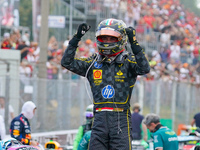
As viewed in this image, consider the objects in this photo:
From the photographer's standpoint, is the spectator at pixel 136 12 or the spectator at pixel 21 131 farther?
the spectator at pixel 136 12

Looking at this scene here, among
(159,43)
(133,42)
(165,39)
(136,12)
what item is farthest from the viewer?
(165,39)

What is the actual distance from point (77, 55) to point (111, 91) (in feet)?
40.7

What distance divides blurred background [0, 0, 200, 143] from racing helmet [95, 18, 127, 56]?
18.6 inches

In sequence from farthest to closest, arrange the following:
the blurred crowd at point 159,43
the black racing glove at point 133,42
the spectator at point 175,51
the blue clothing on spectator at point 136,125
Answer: the spectator at point 175,51
the blurred crowd at point 159,43
the blue clothing on spectator at point 136,125
the black racing glove at point 133,42

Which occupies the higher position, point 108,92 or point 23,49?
point 23,49

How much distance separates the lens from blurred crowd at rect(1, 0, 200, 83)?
1655cm

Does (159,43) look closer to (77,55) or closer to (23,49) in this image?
(77,55)

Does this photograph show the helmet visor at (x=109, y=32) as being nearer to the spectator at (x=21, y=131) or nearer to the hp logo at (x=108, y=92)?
the hp logo at (x=108, y=92)

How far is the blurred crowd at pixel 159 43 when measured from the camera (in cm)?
1655

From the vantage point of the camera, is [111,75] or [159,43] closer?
[111,75]

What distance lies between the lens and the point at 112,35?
17.8ft

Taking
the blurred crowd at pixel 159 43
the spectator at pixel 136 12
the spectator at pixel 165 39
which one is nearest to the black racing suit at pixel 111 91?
the blurred crowd at pixel 159 43

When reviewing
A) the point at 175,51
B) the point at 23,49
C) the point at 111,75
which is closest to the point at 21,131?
the point at 111,75

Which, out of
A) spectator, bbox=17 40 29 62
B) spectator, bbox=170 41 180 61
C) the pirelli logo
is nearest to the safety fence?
spectator, bbox=17 40 29 62
